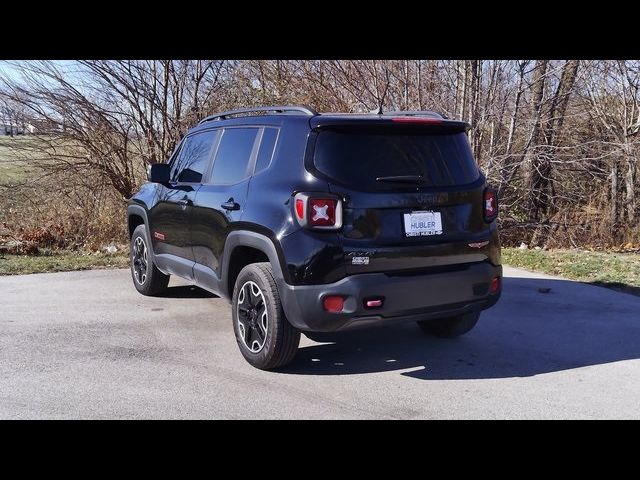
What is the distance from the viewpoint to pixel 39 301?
265 inches

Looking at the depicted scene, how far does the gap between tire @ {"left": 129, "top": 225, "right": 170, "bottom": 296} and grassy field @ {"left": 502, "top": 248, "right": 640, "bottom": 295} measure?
5190 millimetres

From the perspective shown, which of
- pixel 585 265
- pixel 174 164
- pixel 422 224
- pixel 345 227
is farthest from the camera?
pixel 585 265

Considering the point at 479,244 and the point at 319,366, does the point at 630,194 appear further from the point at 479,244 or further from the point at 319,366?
the point at 319,366

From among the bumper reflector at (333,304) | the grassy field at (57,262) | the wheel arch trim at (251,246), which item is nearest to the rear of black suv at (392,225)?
the bumper reflector at (333,304)

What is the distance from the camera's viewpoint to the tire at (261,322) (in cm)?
434

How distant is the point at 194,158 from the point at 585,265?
594 cm

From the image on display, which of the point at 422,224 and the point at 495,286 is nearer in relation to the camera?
the point at 422,224

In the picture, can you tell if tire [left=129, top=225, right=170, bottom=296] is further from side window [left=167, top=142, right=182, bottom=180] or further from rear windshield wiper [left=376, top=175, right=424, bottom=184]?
rear windshield wiper [left=376, top=175, right=424, bottom=184]

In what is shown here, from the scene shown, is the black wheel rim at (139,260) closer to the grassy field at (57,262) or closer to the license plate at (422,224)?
the grassy field at (57,262)

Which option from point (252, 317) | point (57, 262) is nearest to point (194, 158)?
point (252, 317)

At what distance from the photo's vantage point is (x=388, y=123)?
431cm

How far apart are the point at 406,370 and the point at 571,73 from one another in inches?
378

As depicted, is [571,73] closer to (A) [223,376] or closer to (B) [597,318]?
(B) [597,318]

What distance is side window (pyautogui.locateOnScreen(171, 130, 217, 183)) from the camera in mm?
5672
